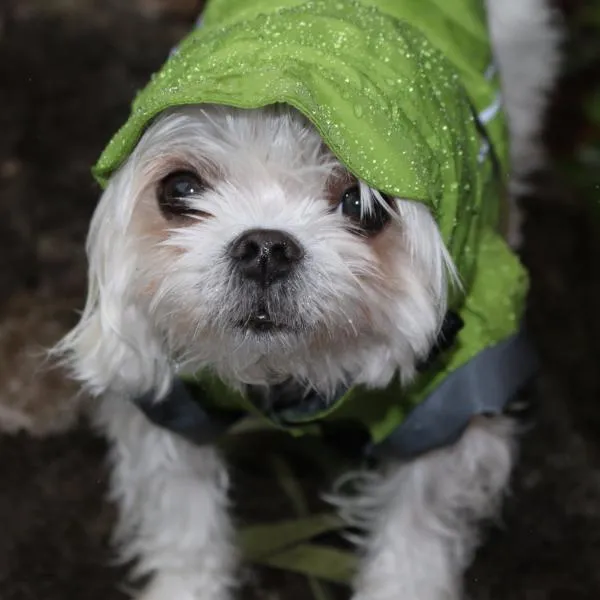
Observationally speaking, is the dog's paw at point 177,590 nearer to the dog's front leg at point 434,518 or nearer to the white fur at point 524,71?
the dog's front leg at point 434,518

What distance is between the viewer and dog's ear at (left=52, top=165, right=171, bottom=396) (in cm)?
96

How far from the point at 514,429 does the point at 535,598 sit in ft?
0.62

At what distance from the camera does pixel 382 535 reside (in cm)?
117

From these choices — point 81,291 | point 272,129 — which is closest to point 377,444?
point 272,129

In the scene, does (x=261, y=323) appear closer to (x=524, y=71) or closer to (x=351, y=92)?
(x=351, y=92)

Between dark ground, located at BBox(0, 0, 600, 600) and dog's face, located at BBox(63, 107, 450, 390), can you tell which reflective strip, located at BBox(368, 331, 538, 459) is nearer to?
dog's face, located at BBox(63, 107, 450, 390)

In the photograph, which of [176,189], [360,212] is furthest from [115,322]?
[360,212]

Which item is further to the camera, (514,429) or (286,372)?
(514,429)

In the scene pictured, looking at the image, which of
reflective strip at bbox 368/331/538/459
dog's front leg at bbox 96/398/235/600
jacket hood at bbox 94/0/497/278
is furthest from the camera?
dog's front leg at bbox 96/398/235/600

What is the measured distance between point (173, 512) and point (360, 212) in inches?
17.1

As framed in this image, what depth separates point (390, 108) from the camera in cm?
90

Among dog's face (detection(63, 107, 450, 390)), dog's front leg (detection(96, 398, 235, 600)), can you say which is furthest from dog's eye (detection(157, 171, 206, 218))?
dog's front leg (detection(96, 398, 235, 600))

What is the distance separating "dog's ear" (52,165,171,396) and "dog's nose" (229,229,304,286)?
4.6 inches

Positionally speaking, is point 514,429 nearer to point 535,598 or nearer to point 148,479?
point 535,598
